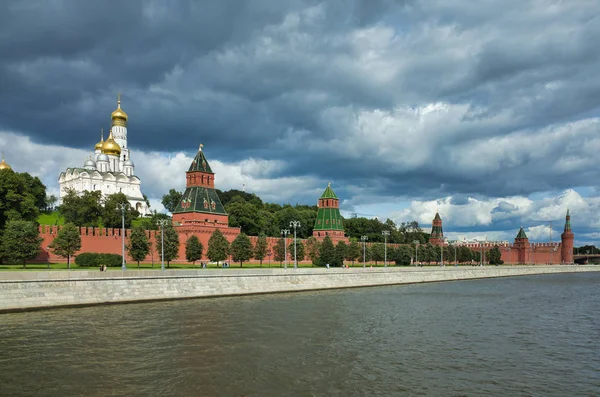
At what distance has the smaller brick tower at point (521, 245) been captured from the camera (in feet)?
396

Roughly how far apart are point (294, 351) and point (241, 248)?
36629mm

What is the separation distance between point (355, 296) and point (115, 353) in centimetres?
2309

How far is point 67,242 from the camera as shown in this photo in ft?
137

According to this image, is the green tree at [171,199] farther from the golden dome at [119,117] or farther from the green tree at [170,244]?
the green tree at [170,244]

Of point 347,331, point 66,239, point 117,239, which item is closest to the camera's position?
point 347,331

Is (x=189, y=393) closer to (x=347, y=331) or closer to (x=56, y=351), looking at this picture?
(x=56, y=351)

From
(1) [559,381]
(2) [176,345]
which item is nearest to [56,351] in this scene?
(2) [176,345]

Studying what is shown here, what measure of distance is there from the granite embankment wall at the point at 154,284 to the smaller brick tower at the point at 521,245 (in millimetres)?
80531

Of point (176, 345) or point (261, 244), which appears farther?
point (261, 244)

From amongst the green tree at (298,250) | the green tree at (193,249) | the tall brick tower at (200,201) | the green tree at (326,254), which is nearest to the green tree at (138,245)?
the green tree at (193,249)

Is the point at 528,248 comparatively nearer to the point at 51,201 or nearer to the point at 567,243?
the point at 567,243

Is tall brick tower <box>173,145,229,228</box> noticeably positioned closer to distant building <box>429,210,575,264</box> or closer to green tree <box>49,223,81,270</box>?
green tree <box>49,223,81,270</box>

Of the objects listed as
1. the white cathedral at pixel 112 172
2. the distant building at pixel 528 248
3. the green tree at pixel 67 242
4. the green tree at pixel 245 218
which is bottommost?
the distant building at pixel 528 248

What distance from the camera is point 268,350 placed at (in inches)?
725
